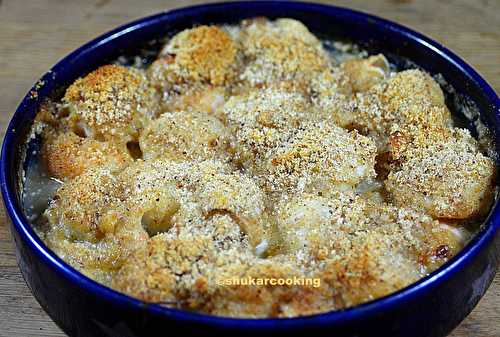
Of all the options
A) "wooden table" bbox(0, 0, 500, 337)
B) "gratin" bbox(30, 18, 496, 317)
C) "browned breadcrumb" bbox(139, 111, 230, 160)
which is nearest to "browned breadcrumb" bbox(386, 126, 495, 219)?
"gratin" bbox(30, 18, 496, 317)

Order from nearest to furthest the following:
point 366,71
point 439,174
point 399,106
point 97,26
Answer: point 439,174, point 399,106, point 366,71, point 97,26

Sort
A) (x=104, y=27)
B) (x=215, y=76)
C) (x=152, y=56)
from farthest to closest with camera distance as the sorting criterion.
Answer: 1. (x=104, y=27)
2. (x=152, y=56)
3. (x=215, y=76)

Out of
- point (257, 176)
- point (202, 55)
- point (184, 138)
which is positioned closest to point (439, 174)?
point (257, 176)

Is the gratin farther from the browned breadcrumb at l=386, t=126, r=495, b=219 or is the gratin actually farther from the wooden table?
the wooden table

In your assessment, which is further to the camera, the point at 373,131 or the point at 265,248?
the point at 373,131

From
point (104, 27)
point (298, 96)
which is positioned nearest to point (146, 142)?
point (298, 96)

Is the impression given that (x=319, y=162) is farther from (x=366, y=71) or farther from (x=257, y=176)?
(x=366, y=71)

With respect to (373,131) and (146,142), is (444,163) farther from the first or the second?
(146,142)
